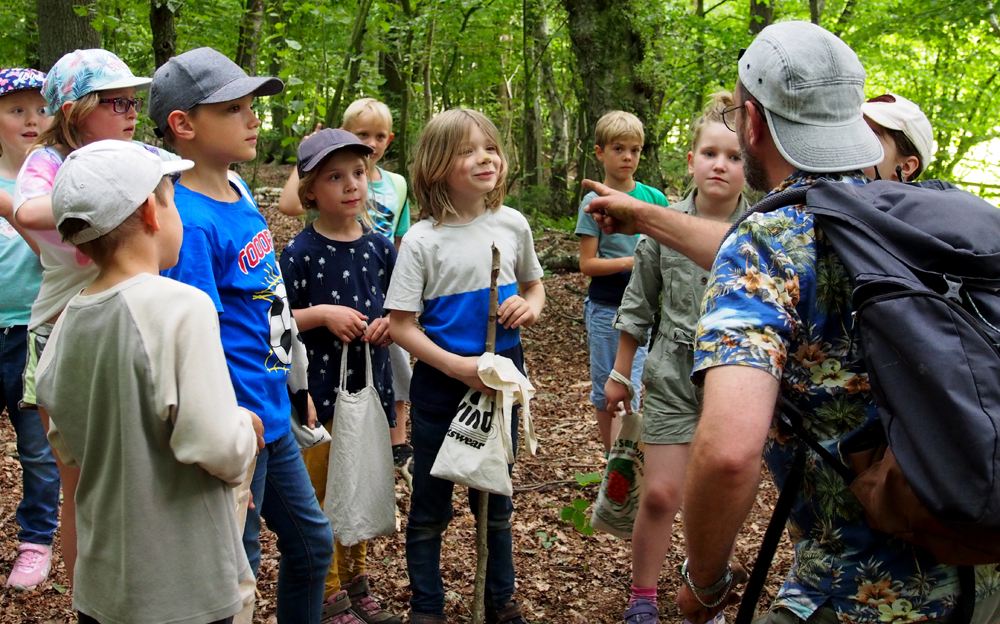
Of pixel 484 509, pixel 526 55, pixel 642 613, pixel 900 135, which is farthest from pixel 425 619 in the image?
pixel 526 55

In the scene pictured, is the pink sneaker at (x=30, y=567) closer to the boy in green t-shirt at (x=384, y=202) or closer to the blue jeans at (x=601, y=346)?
the boy in green t-shirt at (x=384, y=202)

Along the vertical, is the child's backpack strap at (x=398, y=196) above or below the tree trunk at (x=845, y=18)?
below

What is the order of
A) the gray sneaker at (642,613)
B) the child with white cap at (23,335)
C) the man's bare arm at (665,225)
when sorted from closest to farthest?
1. the man's bare arm at (665,225)
2. the gray sneaker at (642,613)
3. the child with white cap at (23,335)

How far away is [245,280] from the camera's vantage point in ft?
8.88

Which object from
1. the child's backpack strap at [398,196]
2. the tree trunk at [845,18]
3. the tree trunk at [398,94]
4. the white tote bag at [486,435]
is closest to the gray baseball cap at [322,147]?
the child's backpack strap at [398,196]

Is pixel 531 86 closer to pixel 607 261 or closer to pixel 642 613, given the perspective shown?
pixel 607 261

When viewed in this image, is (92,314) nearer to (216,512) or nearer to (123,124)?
(216,512)

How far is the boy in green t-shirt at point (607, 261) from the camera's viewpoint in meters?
4.85

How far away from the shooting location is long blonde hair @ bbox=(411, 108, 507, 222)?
3330 millimetres

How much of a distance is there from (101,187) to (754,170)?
1.68 meters

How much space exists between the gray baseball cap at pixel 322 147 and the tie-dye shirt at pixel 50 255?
998 millimetres

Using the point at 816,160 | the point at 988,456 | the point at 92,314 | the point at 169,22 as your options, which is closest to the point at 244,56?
the point at 169,22

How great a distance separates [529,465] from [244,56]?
607cm

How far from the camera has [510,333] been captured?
3.41m
